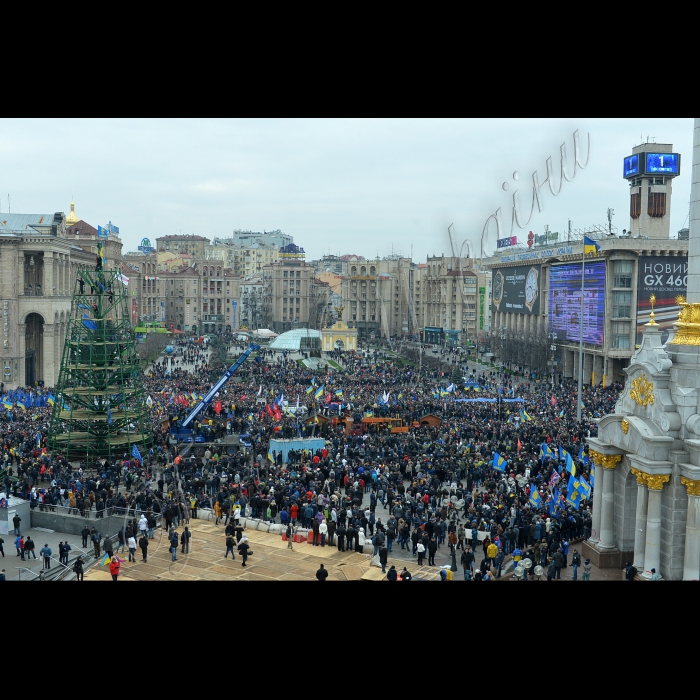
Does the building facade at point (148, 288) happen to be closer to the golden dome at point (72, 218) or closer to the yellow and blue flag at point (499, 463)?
the golden dome at point (72, 218)

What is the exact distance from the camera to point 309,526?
20.3m

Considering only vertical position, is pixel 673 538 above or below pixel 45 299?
below

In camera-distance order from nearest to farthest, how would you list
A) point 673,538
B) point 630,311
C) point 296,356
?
point 673,538 < point 630,311 < point 296,356

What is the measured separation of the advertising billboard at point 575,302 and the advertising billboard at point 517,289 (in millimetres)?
4335

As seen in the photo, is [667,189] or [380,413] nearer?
[380,413]

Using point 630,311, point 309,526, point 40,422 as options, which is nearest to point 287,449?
point 309,526

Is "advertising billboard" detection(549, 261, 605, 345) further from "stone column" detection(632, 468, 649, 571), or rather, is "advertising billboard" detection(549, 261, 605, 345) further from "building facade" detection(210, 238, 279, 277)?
"building facade" detection(210, 238, 279, 277)

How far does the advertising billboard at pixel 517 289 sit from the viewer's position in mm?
71281

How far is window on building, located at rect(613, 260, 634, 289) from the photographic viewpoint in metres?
56.5

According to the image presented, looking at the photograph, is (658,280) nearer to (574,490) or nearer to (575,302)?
(575,302)

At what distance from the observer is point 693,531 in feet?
46.2

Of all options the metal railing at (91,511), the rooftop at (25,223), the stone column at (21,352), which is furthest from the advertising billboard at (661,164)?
the metal railing at (91,511)

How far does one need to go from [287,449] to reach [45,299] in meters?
31.4
